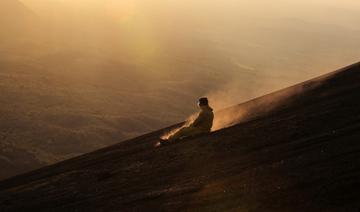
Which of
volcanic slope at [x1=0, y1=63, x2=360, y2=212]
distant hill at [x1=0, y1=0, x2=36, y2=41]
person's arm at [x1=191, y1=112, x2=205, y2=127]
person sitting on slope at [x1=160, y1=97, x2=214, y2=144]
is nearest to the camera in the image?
volcanic slope at [x1=0, y1=63, x2=360, y2=212]

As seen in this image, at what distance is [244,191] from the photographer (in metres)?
8.16

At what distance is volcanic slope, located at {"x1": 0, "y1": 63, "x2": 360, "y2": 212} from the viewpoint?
7.62m

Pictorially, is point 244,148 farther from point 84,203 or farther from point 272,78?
point 272,78

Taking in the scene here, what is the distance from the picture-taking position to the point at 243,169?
953cm

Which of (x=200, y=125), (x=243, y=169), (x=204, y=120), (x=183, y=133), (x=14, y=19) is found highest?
(x=14, y=19)

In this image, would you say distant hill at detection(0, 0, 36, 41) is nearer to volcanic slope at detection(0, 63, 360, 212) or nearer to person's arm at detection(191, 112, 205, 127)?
person's arm at detection(191, 112, 205, 127)

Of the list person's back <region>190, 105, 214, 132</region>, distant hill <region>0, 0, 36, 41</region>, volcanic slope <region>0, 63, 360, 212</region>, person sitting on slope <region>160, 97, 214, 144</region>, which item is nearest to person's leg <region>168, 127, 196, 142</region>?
person sitting on slope <region>160, 97, 214, 144</region>

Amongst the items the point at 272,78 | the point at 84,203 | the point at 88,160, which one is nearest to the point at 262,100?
the point at 88,160

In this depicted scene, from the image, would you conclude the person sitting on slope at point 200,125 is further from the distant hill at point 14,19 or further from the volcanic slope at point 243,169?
the distant hill at point 14,19

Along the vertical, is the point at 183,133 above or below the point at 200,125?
below

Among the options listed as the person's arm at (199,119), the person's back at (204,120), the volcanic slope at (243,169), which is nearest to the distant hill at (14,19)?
the person's back at (204,120)

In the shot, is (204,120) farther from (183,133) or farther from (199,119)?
(183,133)

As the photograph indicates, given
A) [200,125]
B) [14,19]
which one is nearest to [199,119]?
[200,125]

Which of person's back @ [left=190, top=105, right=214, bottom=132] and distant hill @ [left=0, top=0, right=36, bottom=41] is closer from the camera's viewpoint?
person's back @ [left=190, top=105, right=214, bottom=132]
